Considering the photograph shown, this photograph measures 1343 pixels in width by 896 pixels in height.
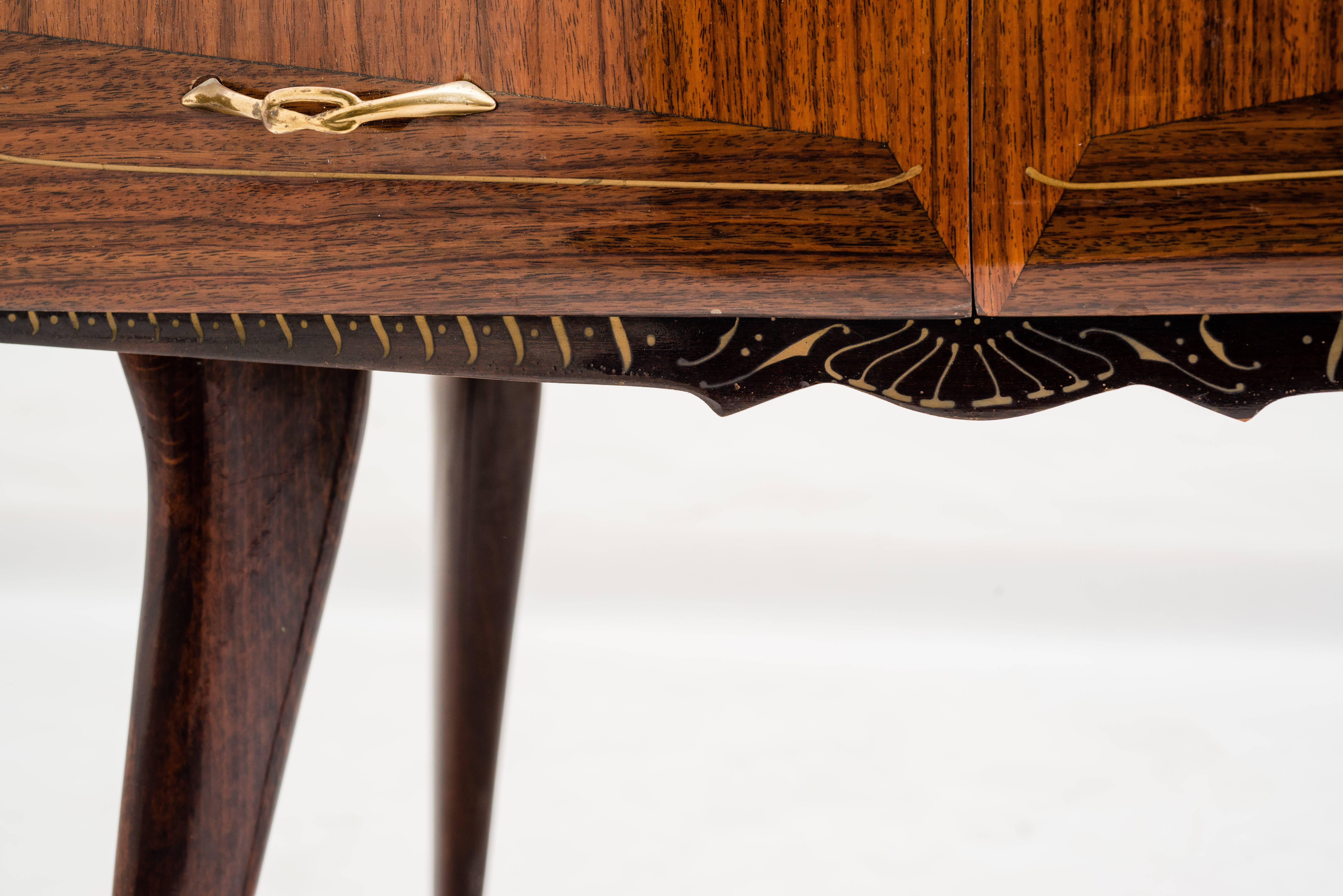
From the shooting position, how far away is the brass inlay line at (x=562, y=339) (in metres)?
0.28

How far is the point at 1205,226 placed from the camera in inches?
9.3

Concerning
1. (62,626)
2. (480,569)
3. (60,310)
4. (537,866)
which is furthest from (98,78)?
(62,626)

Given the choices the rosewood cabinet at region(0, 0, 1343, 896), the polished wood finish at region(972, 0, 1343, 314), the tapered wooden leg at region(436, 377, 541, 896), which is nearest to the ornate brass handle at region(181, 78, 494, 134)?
the rosewood cabinet at region(0, 0, 1343, 896)

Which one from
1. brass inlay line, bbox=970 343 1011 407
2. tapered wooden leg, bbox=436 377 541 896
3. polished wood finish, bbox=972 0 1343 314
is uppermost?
polished wood finish, bbox=972 0 1343 314

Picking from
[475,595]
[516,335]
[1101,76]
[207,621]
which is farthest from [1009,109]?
[475,595]

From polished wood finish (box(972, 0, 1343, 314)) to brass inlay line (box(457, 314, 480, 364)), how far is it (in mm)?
115

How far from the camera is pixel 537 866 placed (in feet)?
2.33

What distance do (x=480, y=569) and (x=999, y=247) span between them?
39 centimetres

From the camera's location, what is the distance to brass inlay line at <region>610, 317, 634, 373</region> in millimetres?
279

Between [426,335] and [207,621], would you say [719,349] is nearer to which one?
[426,335]

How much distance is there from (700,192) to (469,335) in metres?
0.07

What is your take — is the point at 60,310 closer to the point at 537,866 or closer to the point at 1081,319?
the point at 1081,319

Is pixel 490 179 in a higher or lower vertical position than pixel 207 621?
higher

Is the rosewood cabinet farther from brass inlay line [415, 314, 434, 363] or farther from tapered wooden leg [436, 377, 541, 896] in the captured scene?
tapered wooden leg [436, 377, 541, 896]
